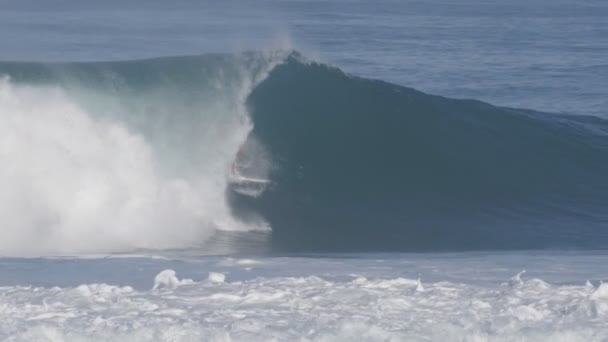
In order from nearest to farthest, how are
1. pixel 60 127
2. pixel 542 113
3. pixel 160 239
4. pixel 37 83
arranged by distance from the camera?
pixel 160 239, pixel 60 127, pixel 37 83, pixel 542 113

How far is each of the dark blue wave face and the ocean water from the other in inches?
1.2

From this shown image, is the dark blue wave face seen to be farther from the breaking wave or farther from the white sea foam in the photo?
the white sea foam

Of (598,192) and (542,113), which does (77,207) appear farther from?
(542,113)

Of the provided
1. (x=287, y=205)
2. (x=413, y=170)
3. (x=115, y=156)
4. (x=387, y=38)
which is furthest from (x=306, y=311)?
(x=387, y=38)

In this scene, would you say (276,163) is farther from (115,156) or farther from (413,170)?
(115,156)

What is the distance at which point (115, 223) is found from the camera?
10477mm

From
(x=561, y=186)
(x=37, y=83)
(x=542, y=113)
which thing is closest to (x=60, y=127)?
(x=37, y=83)

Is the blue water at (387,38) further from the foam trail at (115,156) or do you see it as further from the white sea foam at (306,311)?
the white sea foam at (306,311)

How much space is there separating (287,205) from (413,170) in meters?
1.84

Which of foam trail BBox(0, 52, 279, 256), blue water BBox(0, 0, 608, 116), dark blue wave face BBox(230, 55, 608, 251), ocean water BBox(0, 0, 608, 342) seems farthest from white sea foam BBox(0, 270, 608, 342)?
blue water BBox(0, 0, 608, 116)

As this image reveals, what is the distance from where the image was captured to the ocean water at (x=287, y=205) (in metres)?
5.82

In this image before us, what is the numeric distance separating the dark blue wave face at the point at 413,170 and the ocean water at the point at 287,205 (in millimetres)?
32

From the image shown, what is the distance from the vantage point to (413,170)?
494 inches

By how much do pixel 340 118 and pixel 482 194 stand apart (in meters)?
2.27
